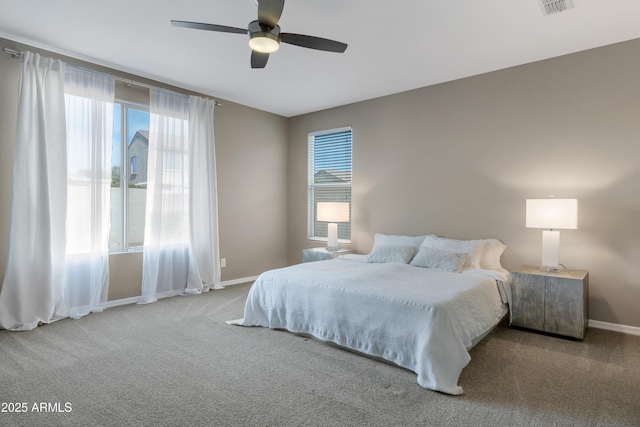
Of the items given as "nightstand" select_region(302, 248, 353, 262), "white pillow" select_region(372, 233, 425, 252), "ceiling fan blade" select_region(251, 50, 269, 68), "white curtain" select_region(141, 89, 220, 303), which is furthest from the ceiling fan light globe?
"nightstand" select_region(302, 248, 353, 262)

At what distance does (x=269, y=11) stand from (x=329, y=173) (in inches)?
137

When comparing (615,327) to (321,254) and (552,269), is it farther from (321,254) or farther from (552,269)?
(321,254)

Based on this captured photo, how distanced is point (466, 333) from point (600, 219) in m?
1.99

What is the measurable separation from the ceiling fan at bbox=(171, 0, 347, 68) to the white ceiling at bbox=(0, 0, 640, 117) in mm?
367

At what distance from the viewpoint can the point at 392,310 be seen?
101 inches

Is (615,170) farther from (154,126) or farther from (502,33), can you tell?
(154,126)

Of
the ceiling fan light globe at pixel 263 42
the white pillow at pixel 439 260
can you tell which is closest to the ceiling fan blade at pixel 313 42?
the ceiling fan light globe at pixel 263 42

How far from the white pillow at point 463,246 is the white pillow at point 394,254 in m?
0.22

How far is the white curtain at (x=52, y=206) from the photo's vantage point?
325cm

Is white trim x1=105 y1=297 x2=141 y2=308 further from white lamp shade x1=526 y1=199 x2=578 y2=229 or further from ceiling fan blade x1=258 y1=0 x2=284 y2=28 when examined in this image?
white lamp shade x1=526 y1=199 x2=578 y2=229

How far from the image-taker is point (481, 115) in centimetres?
406

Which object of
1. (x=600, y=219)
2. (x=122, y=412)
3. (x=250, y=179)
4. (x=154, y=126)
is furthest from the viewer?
(x=250, y=179)

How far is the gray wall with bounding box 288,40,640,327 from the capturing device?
3266 mm

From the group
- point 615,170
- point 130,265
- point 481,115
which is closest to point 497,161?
point 481,115
